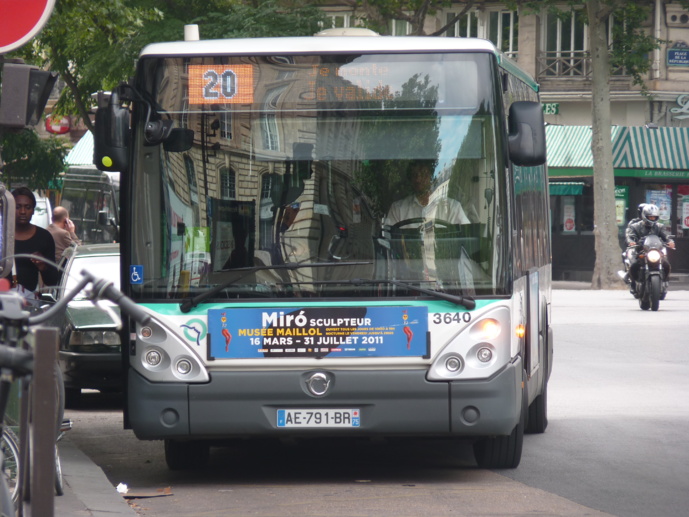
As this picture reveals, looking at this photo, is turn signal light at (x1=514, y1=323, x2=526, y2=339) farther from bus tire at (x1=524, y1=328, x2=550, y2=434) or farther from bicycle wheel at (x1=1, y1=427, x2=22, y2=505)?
bicycle wheel at (x1=1, y1=427, x2=22, y2=505)

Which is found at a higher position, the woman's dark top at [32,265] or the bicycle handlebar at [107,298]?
the bicycle handlebar at [107,298]

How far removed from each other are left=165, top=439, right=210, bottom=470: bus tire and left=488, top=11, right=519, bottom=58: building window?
3349cm

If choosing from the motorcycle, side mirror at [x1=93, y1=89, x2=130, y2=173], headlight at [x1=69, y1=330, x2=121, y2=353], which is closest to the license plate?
side mirror at [x1=93, y1=89, x2=130, y2=173]

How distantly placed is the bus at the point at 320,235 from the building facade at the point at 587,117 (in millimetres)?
29691

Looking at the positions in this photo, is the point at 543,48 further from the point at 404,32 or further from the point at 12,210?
the point at 12,210

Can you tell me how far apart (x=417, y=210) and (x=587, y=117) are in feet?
113

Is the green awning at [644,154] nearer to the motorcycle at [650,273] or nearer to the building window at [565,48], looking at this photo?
the building window at [565,48]

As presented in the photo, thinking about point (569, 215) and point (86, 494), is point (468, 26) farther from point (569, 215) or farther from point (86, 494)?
point (86, 494)

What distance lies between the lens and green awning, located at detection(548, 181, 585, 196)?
127 feet

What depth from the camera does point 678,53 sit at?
40.0 m

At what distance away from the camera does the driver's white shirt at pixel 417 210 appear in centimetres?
783

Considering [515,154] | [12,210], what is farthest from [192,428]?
[515,154]

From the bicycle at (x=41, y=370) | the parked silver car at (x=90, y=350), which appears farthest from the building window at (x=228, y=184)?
the parked silver car at (x=90, y=350)

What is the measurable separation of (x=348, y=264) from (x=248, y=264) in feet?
1.87
